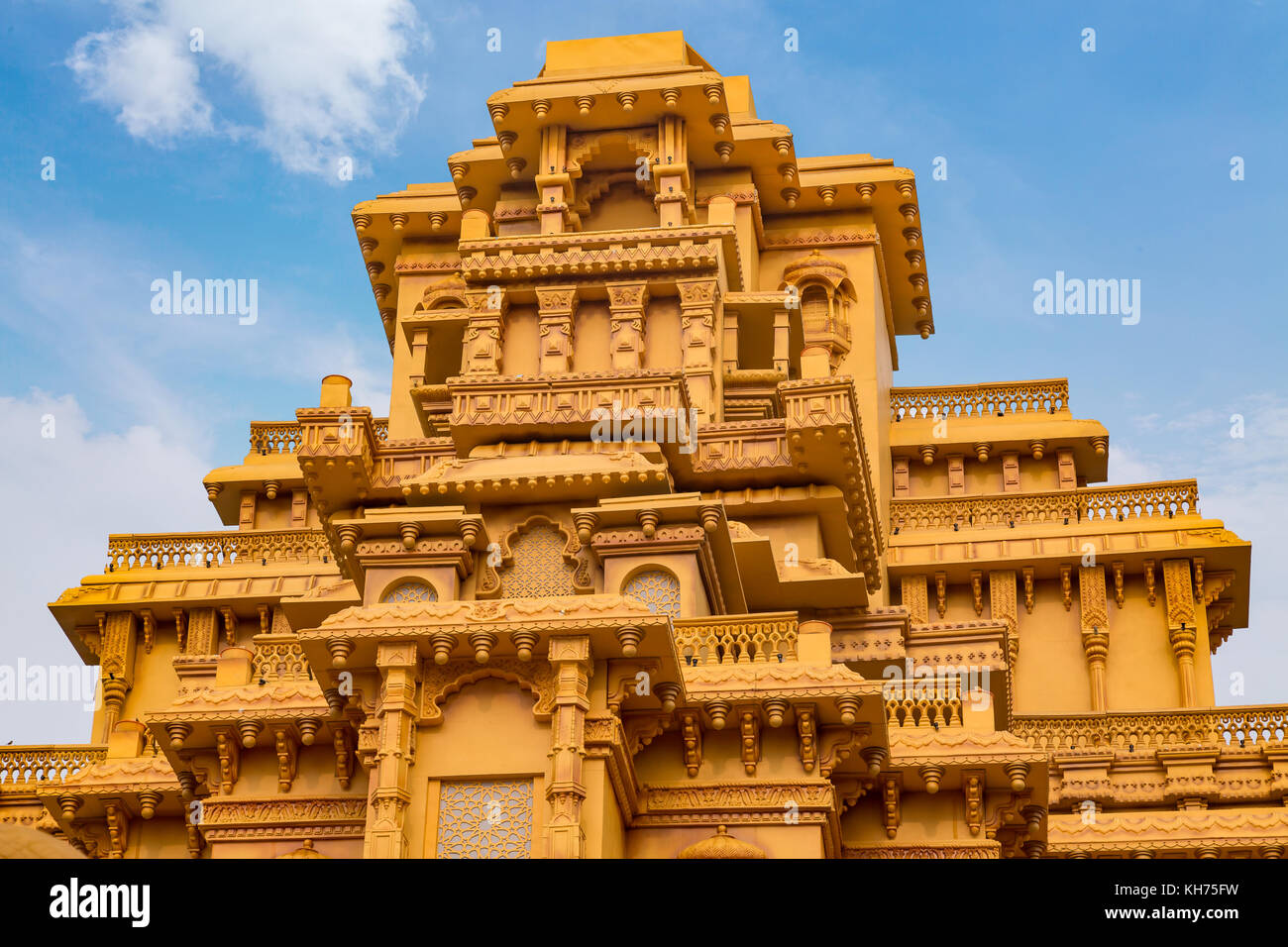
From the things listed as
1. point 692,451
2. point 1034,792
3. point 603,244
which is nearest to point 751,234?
point 603,244

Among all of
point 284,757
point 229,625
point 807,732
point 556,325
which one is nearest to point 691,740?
point 807,732

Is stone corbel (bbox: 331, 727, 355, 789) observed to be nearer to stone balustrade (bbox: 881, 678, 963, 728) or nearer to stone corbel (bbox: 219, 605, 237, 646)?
stone balustrade (bbox: 881, 678, 963, 728)

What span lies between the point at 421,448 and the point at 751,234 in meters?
10.3

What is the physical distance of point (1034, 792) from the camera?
1091 inches

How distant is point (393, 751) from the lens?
24.2m

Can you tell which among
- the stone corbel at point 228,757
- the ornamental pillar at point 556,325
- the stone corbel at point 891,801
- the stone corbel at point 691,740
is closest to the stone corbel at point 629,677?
the stone corbel at point 691,740

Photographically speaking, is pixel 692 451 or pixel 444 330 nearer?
pixel 692 451

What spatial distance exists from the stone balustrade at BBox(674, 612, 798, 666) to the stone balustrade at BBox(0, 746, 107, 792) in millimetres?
12451

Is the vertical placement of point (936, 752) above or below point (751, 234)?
below

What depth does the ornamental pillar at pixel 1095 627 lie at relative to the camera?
40.0 meters

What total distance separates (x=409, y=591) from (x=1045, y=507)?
17.6 metres
